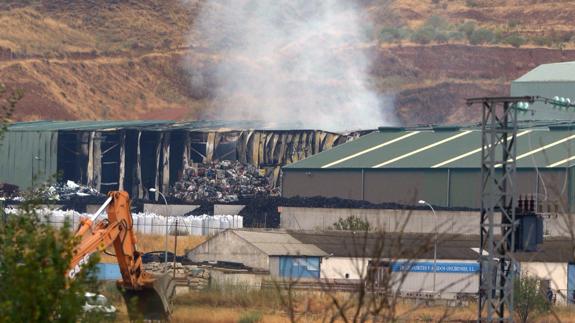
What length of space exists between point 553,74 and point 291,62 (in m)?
48.7

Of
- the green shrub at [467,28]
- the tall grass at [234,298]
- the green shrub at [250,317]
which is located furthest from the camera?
the green shrub at [467,28]

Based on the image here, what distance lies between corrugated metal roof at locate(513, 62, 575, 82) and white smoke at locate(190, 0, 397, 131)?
22631 mm

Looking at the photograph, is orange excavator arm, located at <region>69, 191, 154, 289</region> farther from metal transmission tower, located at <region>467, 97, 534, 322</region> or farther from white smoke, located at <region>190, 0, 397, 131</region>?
white smoke, located at <region>190, 0, 397, 131</region>

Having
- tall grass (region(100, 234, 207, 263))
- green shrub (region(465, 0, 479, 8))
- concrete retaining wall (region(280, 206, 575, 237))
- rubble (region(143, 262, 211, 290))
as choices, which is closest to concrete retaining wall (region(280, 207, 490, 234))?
concrete retaining wall (region(280, 206, 575, 237))

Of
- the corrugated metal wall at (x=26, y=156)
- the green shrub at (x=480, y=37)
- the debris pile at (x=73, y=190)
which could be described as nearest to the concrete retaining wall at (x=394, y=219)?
the debris pile at (x=73, y=190)

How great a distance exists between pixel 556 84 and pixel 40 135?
3053 cm

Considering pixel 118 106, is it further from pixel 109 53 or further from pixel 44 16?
pixel 44 16

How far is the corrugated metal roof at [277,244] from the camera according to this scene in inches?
2477

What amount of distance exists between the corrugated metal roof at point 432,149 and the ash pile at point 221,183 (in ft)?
23.2

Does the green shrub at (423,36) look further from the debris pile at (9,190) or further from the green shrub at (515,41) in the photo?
the debris pile at (9,190)

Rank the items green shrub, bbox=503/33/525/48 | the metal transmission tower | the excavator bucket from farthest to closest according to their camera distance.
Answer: green shrub, bbox=503/33/525/48
the excavator bucket
the metal transmission tower

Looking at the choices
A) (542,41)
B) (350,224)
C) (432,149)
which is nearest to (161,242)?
(350,224)

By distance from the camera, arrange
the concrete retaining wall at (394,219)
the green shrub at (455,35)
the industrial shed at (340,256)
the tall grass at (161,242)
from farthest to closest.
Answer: the green shrub at (455,35) < the tall grass at (161,242) < the concrete retaining wall at (394,219) < the industrial shed at (340,256)

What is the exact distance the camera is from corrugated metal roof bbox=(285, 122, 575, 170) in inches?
2867
